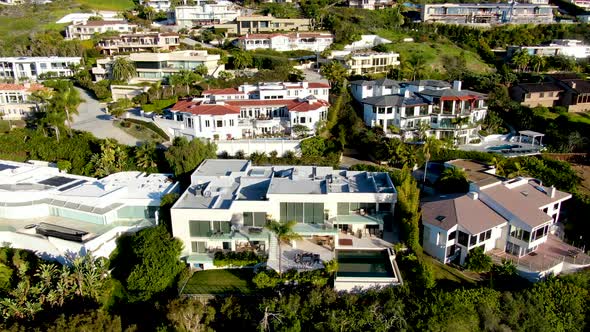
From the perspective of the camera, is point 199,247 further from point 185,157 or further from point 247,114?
point 247,114

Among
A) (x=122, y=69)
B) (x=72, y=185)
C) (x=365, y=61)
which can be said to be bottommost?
(x=72, y=185)

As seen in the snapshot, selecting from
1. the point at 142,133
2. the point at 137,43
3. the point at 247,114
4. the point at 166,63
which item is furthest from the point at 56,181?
Answer: the point at 137,43

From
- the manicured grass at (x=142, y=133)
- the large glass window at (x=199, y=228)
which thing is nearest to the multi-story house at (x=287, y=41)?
the manicured grass at (x=142, y=133)

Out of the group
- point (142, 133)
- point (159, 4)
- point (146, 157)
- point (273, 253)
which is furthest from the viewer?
point (159, 4)

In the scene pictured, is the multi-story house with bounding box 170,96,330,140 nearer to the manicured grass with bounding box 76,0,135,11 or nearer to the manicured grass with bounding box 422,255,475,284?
the manicured grass with bounding box 422,255,475,284

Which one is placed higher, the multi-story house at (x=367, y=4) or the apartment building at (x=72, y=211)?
the multi-story house at (x=367, y=4)

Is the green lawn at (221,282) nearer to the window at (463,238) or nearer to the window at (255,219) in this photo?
the window at (255,219)

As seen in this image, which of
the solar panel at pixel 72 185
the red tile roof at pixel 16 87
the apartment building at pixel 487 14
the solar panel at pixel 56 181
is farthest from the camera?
the apartment building at pixel 487 14
